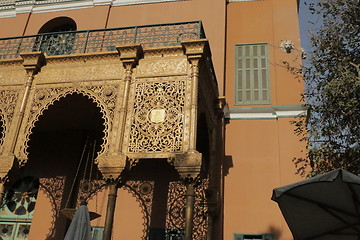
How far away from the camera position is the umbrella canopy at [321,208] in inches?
161

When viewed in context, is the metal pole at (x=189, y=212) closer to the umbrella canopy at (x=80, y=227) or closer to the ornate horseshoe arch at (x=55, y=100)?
the umbrella canopy at (x=80, y=227)

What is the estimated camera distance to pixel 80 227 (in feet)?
19.9

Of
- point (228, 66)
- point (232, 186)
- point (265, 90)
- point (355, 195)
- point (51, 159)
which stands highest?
point (228, 66)

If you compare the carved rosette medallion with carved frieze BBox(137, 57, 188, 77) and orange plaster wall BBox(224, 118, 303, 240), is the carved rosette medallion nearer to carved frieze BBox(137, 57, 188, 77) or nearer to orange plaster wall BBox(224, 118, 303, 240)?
carved frieze BBox(137, 57, 188, 77)

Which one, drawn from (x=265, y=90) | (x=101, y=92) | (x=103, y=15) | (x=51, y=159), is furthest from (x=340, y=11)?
(x=51, y=159)

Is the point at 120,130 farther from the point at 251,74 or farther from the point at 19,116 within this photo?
the point at 251,74

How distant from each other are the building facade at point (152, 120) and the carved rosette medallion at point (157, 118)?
21 mm

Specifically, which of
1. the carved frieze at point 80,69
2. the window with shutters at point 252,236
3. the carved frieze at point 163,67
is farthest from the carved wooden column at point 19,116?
the window with shutters at point 252,236

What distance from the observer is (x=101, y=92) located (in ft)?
24.4

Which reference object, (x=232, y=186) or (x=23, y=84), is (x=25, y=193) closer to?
(x=23, y=84)

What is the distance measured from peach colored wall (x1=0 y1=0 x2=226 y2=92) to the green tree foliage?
263 cm

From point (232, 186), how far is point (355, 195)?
4918mm

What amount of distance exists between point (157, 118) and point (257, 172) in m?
3.34

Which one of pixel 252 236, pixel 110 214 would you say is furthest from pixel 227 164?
pixel 110 214
